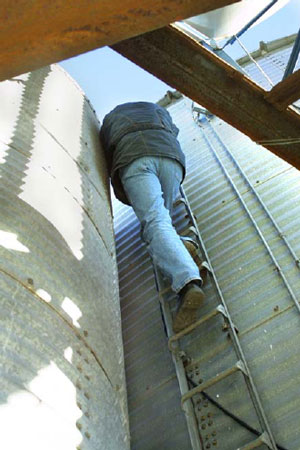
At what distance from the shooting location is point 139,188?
6.54 metres

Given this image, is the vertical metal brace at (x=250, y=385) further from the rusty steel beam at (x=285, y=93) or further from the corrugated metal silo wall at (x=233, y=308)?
the rusty steel beam at (x=285, y=93)

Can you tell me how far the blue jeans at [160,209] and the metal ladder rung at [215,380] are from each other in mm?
837

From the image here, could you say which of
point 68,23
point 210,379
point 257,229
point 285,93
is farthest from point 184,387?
point 68,23

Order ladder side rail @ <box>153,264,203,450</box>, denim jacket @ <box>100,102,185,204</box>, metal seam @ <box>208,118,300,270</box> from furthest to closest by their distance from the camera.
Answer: denim jacket @ <box>100,102,185,204</box>, metal seam @ <box>208,118,300,270</box>, ladder side rail @ <box>153,264,203,450</box>

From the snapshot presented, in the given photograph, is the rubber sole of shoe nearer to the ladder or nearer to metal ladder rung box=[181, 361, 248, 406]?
the ladder

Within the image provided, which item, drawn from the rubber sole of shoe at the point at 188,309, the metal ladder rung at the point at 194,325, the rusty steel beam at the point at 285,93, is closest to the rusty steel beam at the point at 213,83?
the rusty steel beam at the point at 285,93

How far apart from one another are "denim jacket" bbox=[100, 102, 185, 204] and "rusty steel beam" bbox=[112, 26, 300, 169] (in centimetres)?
244

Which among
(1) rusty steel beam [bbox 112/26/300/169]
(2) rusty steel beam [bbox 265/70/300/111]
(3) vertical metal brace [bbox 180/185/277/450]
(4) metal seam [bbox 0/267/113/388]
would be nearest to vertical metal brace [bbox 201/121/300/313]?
(3) vertical metal brace [bbox 180/185/277/450]

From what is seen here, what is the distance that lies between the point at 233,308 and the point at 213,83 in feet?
7.43

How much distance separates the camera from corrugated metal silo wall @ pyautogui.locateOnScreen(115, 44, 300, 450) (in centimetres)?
475

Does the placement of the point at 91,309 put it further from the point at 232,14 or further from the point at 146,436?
the point at 232,14

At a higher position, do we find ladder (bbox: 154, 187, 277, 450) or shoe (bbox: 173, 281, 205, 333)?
shoe (bbox: 173, 281, 205, 333)

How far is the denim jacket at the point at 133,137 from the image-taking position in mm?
6957

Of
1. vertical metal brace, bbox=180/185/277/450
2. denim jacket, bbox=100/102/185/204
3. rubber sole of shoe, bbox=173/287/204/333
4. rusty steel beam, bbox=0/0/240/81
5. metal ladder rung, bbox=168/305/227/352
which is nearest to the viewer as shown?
rusty steel beam, bbox=0/0/240/81
